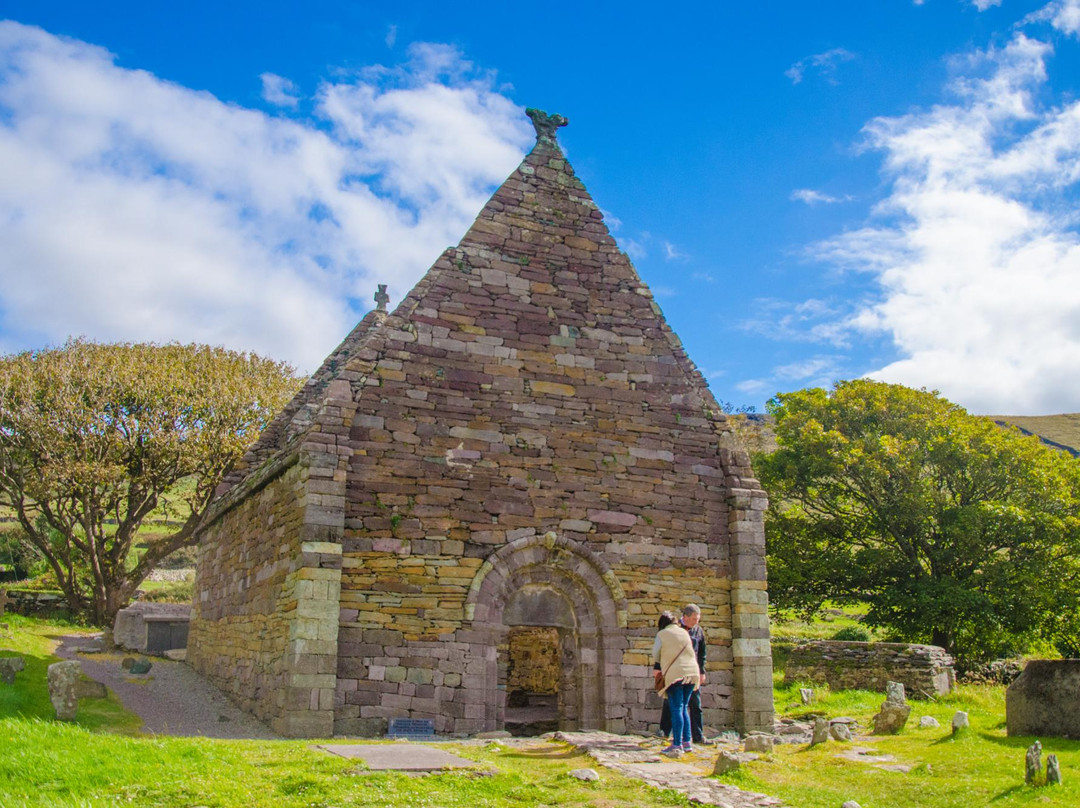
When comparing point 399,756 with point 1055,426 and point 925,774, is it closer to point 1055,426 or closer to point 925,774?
point 925,774

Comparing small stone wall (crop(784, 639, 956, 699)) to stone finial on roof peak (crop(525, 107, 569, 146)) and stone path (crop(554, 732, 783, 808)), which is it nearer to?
stone path (crop(554, 732, 783, 808))

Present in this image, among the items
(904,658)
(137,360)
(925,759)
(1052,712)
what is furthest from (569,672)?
(137,360)

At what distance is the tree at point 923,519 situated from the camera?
23.4 m

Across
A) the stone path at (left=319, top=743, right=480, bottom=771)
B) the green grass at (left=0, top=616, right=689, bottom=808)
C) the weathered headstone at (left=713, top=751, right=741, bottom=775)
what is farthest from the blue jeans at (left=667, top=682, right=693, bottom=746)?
the stone path at (left=319, top=743, right=480, bottom=771)

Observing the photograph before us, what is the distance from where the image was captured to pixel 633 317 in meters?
15.1

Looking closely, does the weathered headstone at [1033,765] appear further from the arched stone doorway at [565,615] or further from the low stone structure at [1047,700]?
the arched stone doorway at [565,615]

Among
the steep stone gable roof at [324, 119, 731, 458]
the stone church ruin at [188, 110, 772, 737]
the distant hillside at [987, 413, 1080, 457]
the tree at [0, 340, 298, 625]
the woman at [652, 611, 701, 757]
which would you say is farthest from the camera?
the distant hillside at [987, 413, 1080, 457]

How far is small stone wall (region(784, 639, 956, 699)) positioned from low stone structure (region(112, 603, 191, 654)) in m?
15.9

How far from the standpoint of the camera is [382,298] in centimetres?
2322

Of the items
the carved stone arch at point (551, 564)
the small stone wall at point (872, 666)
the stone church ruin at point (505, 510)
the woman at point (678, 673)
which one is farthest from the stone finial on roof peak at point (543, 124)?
the small stone wall at point (872, 666)

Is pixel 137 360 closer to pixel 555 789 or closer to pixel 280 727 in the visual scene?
pixel 280 727

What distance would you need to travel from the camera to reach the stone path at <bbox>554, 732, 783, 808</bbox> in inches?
298

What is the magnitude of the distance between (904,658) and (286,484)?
46.1 ft

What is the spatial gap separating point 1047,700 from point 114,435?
2753 cm
